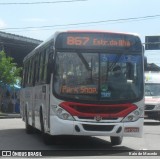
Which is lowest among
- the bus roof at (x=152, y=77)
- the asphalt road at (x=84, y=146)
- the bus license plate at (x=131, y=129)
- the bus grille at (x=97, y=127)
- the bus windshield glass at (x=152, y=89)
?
the asphalt road at (x=84, y=146)

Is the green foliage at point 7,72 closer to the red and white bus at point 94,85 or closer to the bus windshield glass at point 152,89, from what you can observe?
the bus windshield glass at point 152,89

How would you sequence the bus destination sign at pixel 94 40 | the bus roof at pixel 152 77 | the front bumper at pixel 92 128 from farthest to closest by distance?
the bus roof at pixel 152 77 → the bus destination sign at pixel 94 40 → the front bumper at pixel 92 128

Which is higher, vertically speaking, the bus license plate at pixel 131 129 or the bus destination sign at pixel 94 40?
the bus destination sign at pixel 94 40

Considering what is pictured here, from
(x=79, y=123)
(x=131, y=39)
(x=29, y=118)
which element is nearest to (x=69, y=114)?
(x=79, y=123)

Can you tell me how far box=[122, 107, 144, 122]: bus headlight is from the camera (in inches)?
551

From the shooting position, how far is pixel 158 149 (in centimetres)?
1482

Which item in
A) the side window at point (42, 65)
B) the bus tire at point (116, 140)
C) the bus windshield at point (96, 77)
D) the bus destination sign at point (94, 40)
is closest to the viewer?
the bus windshield at point (96, 77)

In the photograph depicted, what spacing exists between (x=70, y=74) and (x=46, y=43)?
219cm

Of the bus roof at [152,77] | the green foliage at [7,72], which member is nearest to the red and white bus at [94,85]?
the bus roof at [152,77]

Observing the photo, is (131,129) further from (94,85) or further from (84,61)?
(84,61)

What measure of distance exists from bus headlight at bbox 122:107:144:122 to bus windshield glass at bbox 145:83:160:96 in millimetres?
13500

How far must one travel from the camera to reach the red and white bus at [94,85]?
13.7m

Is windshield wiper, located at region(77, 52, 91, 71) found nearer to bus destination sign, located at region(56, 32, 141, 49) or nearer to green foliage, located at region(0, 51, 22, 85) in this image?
bus destination sign, located at region(56, 32, 141, 49)

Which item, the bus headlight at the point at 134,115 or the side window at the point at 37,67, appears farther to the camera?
the side window at the point at 37,67
